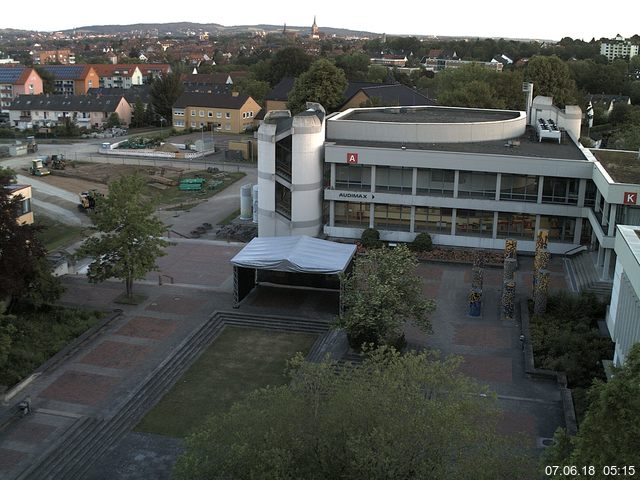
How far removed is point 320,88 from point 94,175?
26.8 metres

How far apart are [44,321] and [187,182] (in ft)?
109

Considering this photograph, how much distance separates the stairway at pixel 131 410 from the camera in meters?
21.2

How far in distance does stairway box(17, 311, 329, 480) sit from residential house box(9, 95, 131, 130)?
80.8 metres

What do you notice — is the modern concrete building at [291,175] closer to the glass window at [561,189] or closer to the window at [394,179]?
the window at [394,179]

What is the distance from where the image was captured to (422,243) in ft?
137

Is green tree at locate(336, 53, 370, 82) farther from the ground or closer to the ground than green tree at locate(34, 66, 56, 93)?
farther from the ground

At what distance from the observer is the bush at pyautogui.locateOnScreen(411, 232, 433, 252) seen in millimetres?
41906

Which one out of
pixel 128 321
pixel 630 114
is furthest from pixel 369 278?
pixel 630 114

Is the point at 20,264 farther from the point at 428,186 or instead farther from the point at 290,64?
the point at 290,64

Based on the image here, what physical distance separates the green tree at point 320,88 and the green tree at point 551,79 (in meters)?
21.8

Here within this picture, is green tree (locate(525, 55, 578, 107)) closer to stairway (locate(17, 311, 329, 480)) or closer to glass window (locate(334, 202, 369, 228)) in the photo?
glass window (locate(334, 202, 369, 228))

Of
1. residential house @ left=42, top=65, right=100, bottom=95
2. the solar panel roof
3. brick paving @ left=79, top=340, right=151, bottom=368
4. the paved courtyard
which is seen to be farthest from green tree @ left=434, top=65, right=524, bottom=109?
the solar panel roof

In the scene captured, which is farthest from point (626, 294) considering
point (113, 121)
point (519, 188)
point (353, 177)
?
point (113, 121)

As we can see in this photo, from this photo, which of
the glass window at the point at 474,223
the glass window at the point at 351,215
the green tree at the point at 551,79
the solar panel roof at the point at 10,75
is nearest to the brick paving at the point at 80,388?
the glass window at the point at 351,215
